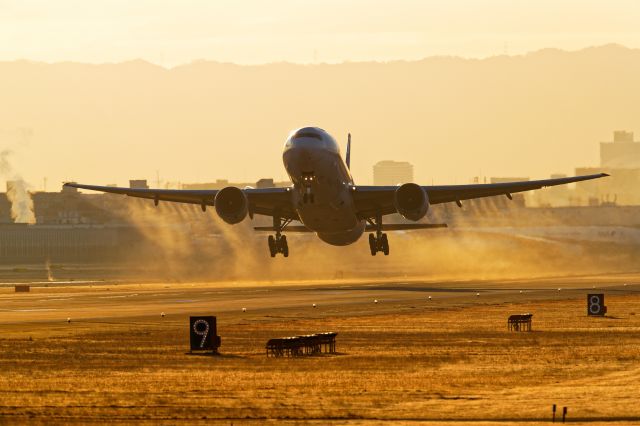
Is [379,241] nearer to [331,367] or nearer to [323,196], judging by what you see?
[323,196]

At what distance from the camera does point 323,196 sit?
77.1 metres

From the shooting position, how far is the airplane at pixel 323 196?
75562 millimetres

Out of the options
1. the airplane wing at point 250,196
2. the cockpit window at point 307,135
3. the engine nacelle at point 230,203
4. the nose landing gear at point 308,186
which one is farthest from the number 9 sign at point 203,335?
the airplane wing at point 250,196

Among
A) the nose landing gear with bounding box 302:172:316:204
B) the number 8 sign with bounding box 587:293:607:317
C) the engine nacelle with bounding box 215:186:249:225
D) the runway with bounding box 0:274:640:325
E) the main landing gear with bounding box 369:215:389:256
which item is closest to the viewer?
the number 8 sign with bounding box 587:293:607:317

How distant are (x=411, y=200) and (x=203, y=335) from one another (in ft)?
103

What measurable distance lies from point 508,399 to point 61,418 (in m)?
11.6

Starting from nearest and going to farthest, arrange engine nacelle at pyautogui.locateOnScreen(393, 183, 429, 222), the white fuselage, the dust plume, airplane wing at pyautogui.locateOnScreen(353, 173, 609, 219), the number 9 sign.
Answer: the number 9 sign → the white fuselage → engine nacelle at pyautogui.locateOnScreen(393, 183, 429, 222) → airplane wing at pyautogui.locateOnScreen(353, 173, 609, 219) → the dust plume

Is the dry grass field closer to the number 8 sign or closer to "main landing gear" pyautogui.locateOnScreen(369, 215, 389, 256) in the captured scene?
the number 8 sign

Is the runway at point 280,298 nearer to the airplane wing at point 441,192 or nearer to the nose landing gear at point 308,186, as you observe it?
the airplane wing at point 441,192

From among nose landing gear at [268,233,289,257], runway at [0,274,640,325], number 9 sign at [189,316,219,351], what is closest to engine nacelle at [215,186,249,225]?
runway at [0,274,640,325]

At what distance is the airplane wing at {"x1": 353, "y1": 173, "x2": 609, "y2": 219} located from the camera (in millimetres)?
81438

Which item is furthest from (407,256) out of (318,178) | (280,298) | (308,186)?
(318,178)

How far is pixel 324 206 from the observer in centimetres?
7794

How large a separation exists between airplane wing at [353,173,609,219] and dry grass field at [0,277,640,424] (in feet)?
22.4
